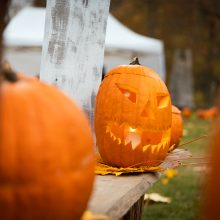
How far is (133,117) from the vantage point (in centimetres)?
251

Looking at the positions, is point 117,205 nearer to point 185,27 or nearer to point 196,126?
point 196,126

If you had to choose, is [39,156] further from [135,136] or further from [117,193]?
[135,136]

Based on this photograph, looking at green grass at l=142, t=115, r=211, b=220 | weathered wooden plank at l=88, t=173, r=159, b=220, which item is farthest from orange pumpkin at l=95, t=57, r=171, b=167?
green grass at l=142, t=115, r=211, b=220

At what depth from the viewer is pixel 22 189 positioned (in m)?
1.30

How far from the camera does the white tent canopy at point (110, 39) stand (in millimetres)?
10820

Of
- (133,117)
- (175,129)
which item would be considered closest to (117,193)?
(133,117)

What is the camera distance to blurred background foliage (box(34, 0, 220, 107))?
2108 centimetres

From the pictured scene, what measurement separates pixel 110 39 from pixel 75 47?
8645 millimetres

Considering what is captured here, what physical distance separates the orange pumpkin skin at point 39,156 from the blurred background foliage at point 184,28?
19525 millimetres

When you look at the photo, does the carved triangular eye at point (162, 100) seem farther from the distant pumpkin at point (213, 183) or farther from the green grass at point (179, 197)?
the distant pumpkin at point (213, 183)

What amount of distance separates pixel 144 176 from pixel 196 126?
8262mm

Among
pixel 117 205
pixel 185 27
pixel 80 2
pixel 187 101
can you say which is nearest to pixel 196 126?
pixel 187 101

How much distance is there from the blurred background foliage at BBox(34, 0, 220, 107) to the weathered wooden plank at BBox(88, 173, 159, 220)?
18.6m

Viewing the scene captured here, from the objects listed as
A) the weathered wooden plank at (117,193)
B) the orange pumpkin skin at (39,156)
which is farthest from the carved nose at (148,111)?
the orange pumpkin skin at (39,156)
